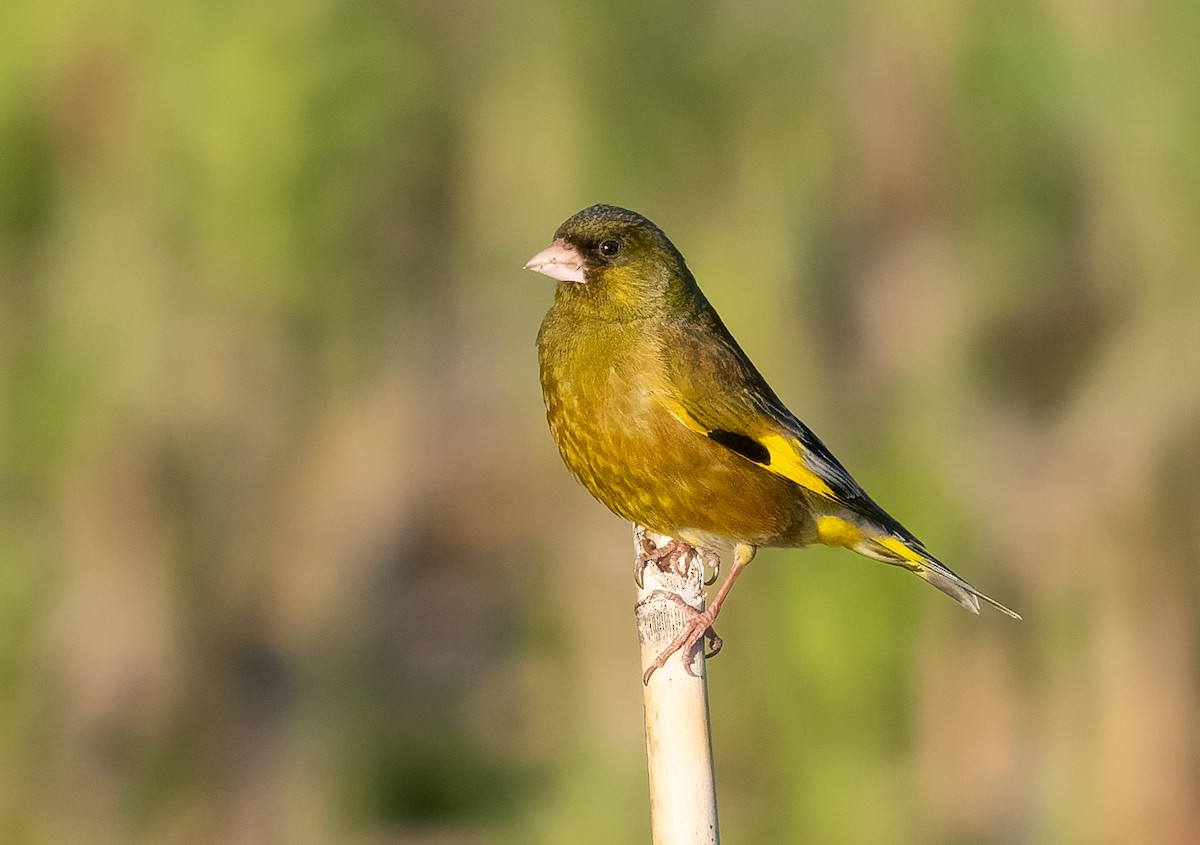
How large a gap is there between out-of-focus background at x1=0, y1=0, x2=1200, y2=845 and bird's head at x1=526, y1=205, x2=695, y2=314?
1366mm

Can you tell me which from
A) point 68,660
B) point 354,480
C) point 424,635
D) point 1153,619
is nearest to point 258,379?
point 354,480

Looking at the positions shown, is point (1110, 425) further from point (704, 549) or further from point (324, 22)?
point (324, 22)

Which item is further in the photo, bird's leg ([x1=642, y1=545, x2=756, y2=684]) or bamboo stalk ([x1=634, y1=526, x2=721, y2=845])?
bird's leg ([x1=642, y1=545, x2=756, y2=684])

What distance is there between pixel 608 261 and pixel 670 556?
0.67 m

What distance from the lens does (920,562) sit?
4152mm

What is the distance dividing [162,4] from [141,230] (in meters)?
0.63

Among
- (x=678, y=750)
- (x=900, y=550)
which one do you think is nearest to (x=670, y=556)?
(x=900, y=550)

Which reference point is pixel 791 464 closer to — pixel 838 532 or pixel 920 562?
pixel 838 532

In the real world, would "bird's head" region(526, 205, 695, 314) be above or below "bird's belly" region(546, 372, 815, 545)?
above

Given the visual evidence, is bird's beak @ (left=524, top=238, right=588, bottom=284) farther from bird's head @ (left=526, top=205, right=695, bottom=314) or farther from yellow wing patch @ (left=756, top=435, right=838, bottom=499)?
yellow wing patch @ (left=756, top=435, right=838, bottom=499)

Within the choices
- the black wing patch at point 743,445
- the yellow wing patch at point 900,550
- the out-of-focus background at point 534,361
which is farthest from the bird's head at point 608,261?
the out-of-focus background at point 534,361

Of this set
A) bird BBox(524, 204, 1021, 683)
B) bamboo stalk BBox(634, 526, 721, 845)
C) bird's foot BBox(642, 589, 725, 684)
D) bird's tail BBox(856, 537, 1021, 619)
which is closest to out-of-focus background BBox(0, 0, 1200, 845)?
bird's tail BBox(856, 537, 1021, 619)

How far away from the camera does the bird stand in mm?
3951

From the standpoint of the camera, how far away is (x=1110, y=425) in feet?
19.1
